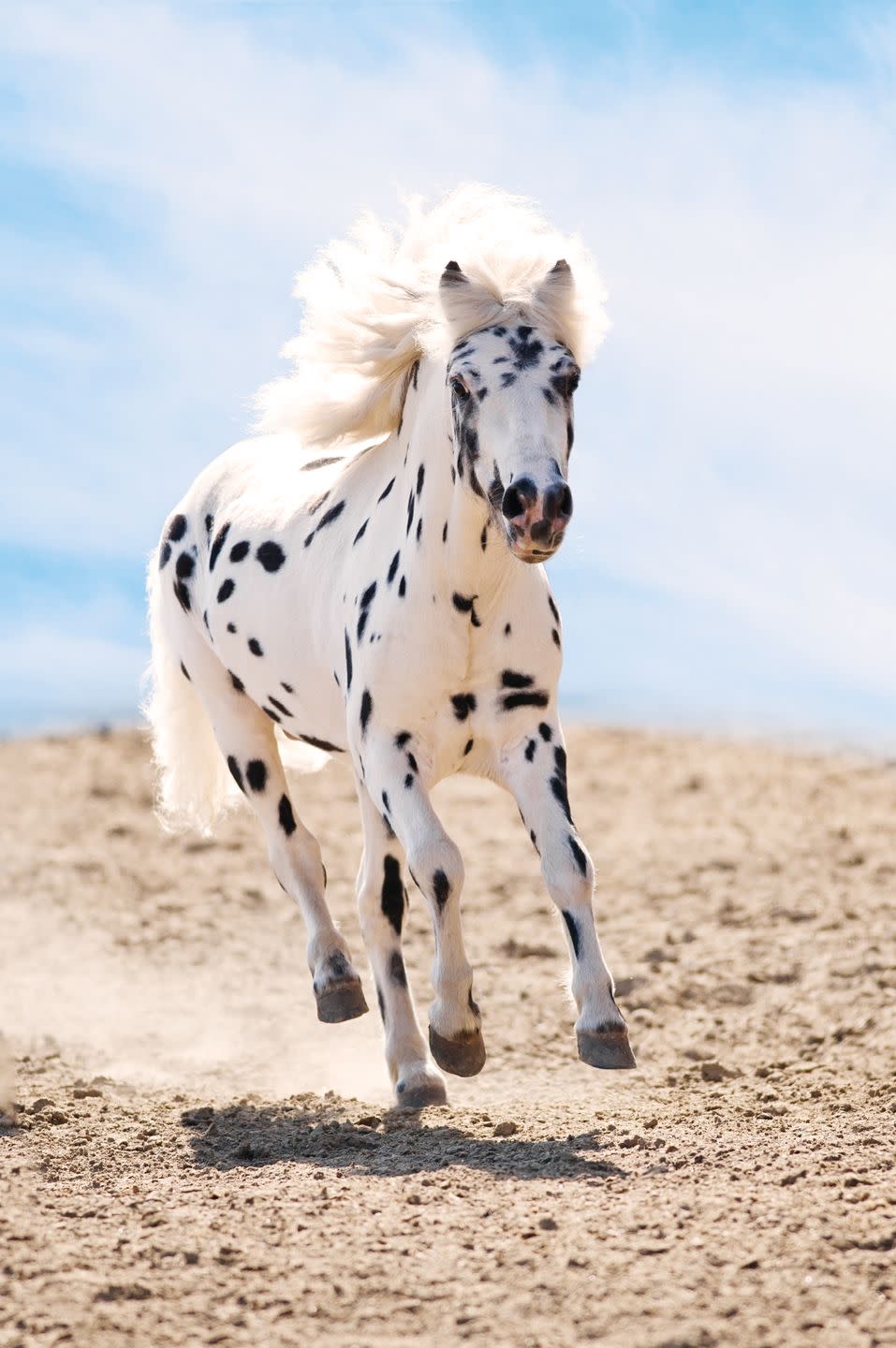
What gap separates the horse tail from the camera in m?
8.83

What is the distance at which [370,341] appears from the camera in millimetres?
6590

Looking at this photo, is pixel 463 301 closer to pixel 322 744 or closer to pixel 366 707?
pixel 366 707

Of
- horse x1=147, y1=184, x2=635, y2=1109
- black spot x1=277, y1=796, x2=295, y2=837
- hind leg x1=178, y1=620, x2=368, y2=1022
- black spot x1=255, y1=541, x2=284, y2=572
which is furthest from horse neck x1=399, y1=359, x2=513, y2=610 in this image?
black spot x1=277, y1=796, x2=295, y2=837

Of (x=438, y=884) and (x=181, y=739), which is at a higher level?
(x=181, y=739)

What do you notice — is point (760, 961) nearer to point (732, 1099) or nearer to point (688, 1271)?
point (732, 1099)

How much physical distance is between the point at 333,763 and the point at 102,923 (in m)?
6.05

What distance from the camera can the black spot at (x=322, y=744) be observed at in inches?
286

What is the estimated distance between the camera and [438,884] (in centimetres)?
586

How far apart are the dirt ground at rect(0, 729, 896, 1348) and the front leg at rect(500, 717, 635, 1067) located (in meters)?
0.39

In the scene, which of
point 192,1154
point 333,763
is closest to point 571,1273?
point 192,1154

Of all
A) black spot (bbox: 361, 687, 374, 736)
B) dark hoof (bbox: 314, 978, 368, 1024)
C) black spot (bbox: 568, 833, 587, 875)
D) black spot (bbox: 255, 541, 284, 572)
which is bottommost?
dark hoof (bbox: 314, 978, 368, 1024)

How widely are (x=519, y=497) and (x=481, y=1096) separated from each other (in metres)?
3.39

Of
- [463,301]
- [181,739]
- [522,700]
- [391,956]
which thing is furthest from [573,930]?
[181,739]

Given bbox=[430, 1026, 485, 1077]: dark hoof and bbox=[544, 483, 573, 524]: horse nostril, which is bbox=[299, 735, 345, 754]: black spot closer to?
bbox=[430, 1026, 485, 1077]: dark hoof
